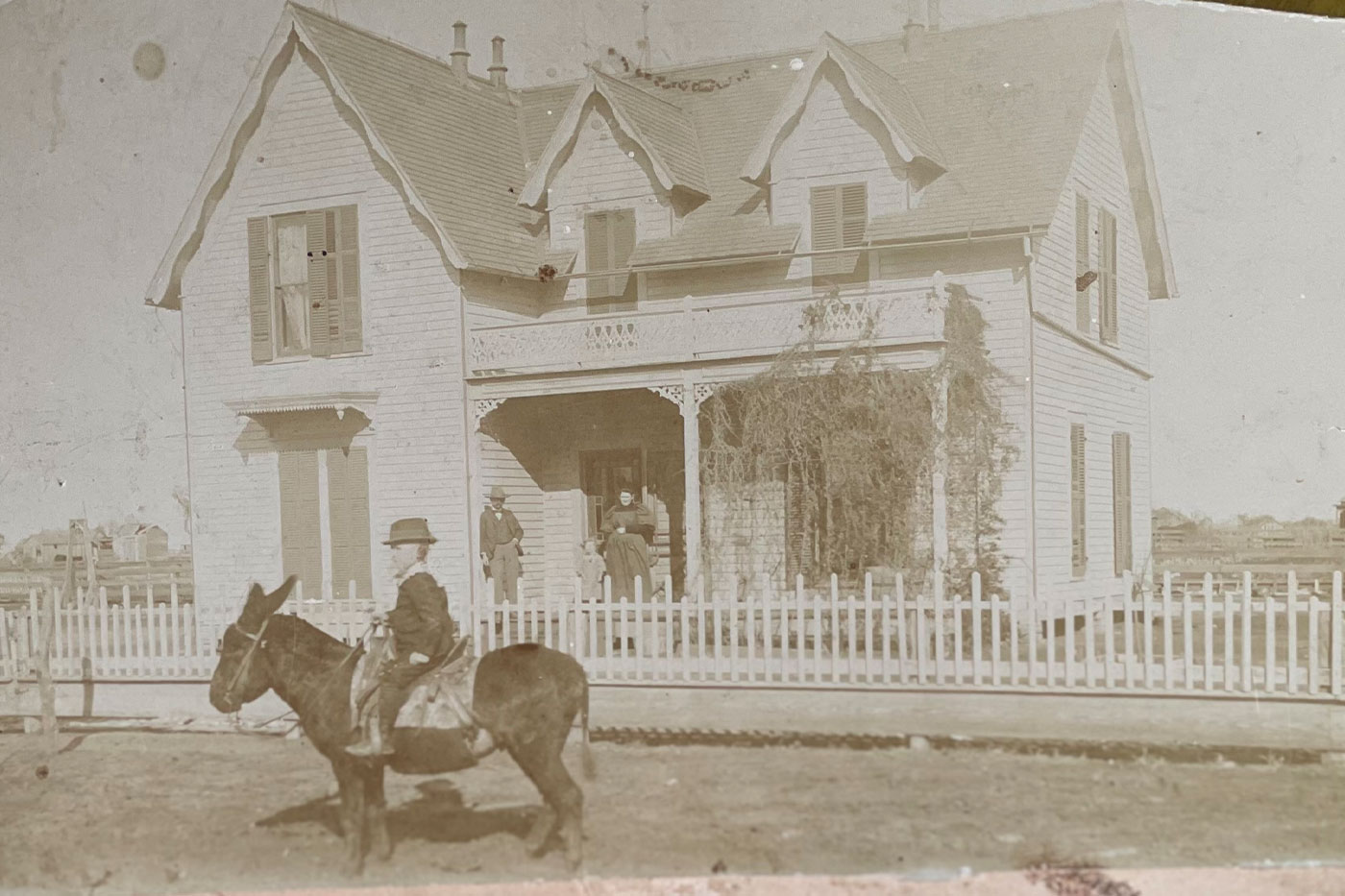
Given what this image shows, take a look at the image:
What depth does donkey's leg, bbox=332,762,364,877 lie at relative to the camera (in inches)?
221

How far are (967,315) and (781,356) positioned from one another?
3.26ft

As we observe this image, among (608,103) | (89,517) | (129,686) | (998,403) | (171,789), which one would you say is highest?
(608,103)

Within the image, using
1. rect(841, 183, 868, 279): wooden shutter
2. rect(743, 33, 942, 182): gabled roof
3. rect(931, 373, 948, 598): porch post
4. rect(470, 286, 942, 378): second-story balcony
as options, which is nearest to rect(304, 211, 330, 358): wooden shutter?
rect(470, 286, 942, 378): second-story balcony

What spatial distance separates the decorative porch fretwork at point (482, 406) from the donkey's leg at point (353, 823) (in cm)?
195

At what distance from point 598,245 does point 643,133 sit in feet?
2.13

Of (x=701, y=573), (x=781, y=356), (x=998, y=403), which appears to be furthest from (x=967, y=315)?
(x=701, y=573)

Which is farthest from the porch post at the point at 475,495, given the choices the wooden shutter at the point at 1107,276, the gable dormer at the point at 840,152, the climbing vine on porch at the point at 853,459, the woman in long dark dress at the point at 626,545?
the wooden shutter at the point at 1107,276

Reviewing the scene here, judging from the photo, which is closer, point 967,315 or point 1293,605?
point 1293,605

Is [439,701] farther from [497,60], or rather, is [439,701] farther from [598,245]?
[497,60]

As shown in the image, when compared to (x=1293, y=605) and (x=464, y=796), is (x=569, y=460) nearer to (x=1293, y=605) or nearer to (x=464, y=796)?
(x=464, y=796)

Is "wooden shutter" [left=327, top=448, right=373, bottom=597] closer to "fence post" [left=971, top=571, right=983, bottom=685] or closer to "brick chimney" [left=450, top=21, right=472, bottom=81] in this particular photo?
"brick chimney" [left=450, top=21, right=472, bottom=81]

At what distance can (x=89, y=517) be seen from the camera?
6641 millimetres

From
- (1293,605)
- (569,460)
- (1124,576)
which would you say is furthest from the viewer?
(569,460)

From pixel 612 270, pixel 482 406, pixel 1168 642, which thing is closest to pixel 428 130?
pixel 612 270
